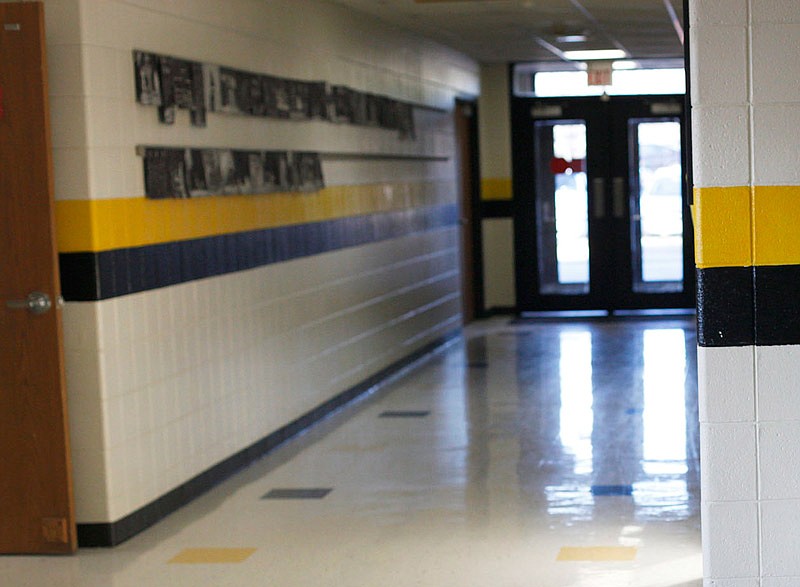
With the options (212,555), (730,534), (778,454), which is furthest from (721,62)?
(212,555)

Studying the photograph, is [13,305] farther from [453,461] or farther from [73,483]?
[453,461]

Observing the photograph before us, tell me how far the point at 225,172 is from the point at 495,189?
25.4 ft

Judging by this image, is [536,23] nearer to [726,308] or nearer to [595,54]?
[595,54]

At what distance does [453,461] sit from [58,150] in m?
2.69

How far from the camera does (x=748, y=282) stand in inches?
149

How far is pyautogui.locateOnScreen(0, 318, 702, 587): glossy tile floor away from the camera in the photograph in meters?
4.78

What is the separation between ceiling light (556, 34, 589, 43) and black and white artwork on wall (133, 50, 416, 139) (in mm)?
1989

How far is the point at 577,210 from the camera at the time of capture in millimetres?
13922

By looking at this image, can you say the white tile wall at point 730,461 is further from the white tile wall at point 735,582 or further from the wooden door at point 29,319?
the wooden door at point 29,319

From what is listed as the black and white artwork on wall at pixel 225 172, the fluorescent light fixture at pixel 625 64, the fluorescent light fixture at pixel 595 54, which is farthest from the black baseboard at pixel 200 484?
the fluorescent light fixture at pixel 625 64

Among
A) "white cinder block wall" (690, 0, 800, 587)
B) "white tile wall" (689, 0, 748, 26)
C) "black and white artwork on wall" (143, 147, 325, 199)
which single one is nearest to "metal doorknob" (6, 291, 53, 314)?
"black and white artwork on wall" (143, 147, 325, 199)

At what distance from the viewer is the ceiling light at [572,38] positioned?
10781mm

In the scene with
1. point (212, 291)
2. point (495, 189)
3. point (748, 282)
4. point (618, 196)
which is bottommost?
point (212, 291)

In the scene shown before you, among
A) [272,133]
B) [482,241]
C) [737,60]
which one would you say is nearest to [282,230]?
[272,133]
